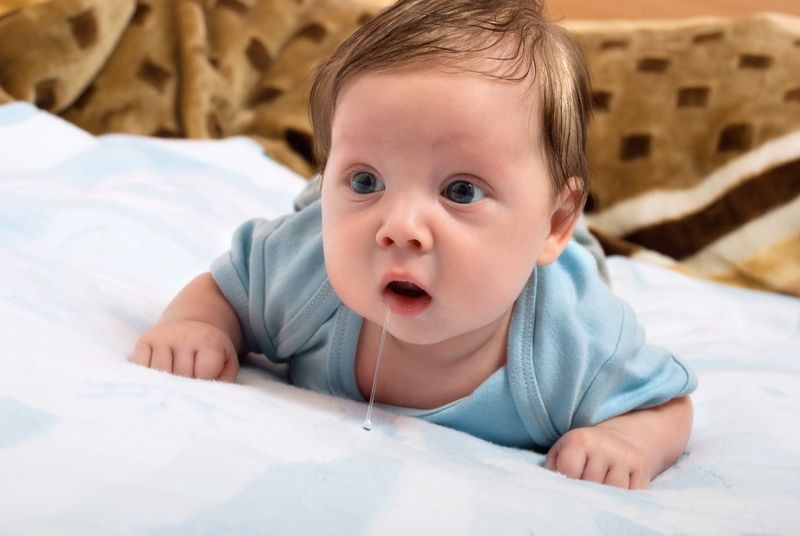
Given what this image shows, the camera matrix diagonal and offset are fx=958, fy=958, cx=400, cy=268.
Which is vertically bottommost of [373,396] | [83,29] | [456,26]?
[373,396]

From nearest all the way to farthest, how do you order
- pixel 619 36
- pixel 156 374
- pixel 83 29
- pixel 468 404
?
pixel 156 374
pixel 468 404
pixel 83 29
pixel 619 36

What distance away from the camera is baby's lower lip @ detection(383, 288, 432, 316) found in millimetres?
886

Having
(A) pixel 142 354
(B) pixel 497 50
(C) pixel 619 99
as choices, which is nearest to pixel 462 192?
(B) pixel 497 50

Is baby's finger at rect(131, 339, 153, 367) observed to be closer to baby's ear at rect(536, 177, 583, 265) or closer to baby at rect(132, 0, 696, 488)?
baby at rect(132, 0, 696, 488)

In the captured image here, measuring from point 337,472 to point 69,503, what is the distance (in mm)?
Answer: 190

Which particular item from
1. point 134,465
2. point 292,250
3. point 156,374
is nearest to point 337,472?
point 134,465

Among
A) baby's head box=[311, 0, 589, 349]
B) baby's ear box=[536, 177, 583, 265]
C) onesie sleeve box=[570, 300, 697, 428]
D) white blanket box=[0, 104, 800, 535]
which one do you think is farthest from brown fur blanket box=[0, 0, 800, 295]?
baby's head box=[311, 0, 589, 349]

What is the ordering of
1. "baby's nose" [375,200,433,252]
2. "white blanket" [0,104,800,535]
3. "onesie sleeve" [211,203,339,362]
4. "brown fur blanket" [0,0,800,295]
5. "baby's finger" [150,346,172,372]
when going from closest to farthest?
"white blanket" [0,104,800,535]
"baby's nose" [375,200,433,252]
"baby's finger" [150,346,172,372]
"onesie sleeve" [211,203,339,362]
"brown fur blanket" [0,0,800,295]

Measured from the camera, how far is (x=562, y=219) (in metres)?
1.00

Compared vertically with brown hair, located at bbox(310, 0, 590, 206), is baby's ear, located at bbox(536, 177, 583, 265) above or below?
below

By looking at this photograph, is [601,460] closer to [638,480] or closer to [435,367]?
[638,480]

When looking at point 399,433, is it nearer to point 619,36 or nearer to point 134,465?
point 134,465

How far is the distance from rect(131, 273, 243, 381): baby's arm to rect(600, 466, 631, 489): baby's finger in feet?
1.28

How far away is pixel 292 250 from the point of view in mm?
1133
